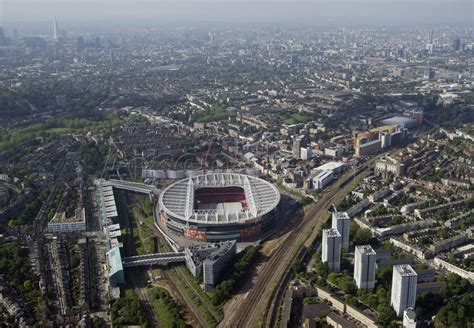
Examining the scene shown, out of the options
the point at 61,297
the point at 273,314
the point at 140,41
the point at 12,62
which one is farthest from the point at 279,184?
the point at 140,41

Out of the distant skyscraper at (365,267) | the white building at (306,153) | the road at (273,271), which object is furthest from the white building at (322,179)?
the distant skyscraper at (365,267)

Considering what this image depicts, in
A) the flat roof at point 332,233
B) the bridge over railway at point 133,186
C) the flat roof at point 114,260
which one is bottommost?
the bridge over railway at point 133,186

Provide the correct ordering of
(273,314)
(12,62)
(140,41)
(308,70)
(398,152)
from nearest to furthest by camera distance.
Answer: (273,314) → (398,152) → (308,70) → (12,62) → (140,41)

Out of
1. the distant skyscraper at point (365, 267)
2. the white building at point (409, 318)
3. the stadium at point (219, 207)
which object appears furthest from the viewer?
the stadium at point (219, 207)

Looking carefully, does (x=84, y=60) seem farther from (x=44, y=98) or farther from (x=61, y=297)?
(x=61, y=297)

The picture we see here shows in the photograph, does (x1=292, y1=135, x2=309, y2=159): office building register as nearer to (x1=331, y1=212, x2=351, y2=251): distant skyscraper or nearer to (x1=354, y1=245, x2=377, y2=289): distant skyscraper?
(x1=331, y1=212, x2=351, y2=251): distant skyscraper

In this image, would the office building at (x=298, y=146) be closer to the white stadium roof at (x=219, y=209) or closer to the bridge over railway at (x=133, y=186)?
the white stadium roof at (x=219, y=209)

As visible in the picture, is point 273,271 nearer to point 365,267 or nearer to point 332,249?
point 332,249

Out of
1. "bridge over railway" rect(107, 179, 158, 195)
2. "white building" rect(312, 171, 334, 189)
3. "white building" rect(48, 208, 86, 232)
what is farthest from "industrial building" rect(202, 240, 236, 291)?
"white building" rect(312, 171, 334, 189)

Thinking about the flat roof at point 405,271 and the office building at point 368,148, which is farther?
the office building at point 368,148
